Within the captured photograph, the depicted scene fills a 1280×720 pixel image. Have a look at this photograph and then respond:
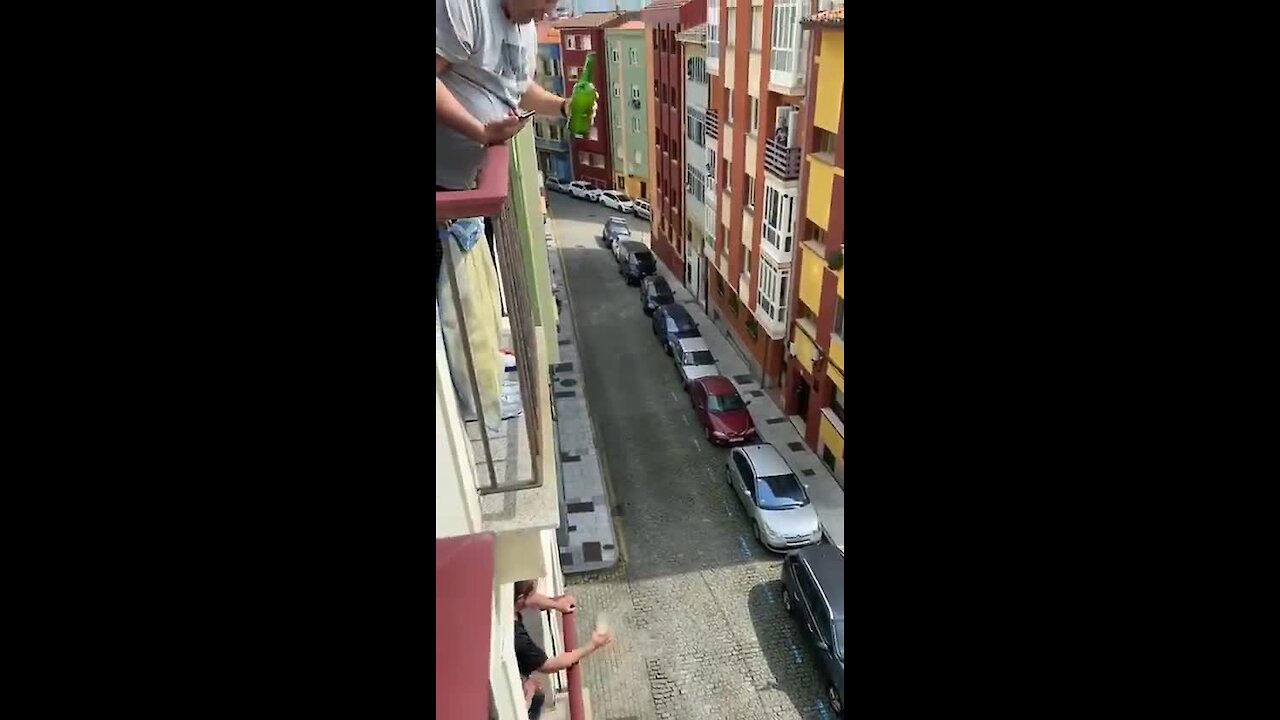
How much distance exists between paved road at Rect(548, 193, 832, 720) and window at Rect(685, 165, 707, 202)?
5049 millimetres

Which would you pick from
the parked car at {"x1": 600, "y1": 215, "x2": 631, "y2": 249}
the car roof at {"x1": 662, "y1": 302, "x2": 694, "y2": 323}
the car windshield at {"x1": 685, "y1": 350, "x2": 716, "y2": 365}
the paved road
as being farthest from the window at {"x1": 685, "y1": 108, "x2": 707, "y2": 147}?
the parked car at {"x1": 600, "y1": 215, "x2": 631, "y2": 249}

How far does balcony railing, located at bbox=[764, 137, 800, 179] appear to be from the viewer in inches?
478

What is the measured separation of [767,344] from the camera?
49.9ft

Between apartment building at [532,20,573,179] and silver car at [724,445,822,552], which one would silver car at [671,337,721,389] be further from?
apartment building at [532,20,573,179]

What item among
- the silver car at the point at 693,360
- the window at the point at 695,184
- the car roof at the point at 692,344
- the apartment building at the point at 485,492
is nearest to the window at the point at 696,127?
the window at the point at 695,184

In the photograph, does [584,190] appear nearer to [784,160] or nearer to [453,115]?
[784,160]

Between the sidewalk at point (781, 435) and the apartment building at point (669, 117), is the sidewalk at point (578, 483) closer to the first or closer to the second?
the sidewalk at point (781, 435)

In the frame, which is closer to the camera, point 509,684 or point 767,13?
point 509,684

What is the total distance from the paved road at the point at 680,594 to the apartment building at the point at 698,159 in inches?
170

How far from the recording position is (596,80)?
26.3m

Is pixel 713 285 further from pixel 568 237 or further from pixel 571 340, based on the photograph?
pixel 568 237

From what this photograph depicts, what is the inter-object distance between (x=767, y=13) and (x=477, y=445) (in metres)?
11.6
